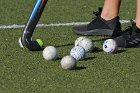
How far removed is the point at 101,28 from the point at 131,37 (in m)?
0.56

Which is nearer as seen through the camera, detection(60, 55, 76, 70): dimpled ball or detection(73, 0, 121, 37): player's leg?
detection(60, 55, 76, 70): dimpled ball

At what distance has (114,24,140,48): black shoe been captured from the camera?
502 cm

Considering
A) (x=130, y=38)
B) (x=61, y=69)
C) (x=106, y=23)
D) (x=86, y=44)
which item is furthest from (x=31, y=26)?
(x=106, y=23)

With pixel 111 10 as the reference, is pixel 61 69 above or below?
above

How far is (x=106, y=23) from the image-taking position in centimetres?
561

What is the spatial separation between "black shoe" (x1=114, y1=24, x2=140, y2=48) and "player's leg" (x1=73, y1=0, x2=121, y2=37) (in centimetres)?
31

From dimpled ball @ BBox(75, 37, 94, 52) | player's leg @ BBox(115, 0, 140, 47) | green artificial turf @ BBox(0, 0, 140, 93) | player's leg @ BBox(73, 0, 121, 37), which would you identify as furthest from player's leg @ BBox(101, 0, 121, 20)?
dimpled ball @ BBox(75, 37, 94, 52)

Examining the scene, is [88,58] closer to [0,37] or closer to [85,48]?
[85,48]

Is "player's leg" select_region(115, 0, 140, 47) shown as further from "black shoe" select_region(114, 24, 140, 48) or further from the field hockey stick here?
the field hockey stick

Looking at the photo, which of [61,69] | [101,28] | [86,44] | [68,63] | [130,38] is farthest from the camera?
[101,28]

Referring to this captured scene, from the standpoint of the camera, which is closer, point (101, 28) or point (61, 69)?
point (61, 69)

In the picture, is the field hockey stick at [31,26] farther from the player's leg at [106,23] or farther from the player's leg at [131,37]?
the player's leg at [106,23]

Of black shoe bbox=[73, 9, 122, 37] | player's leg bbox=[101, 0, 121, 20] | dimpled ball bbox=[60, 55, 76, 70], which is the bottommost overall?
black shoe bbox=[73, 9, 122, 37]

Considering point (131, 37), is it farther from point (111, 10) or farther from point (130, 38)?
point (111, 10)
